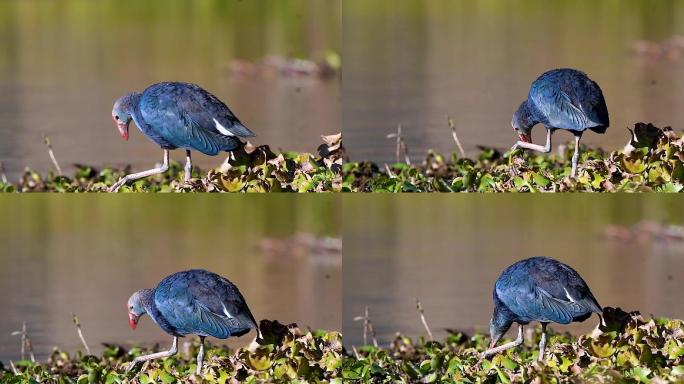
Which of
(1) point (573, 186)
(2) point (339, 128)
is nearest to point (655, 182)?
(1) point (573, 186)

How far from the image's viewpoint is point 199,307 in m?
5.13

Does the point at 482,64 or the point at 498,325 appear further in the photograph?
the point at 482,64

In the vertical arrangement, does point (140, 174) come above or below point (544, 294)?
above

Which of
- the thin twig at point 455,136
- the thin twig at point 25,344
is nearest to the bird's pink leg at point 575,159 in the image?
the thin twig at point 455,136

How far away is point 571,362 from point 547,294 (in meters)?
0.35

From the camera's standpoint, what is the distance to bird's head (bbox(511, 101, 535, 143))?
5.39 meters

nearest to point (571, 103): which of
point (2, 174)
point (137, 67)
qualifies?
point (2, 174)

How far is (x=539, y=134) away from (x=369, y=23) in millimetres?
2268

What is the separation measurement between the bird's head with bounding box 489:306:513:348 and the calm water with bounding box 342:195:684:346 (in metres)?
0.31

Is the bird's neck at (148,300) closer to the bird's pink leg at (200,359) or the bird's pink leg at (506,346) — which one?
the bird's pink leg at (200,359)

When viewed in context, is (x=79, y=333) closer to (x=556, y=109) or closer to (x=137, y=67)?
(x=137, y=67)

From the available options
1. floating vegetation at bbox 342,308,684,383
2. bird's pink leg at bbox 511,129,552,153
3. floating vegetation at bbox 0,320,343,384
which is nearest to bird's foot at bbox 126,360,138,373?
floating vegetation at bbox 0,320,343,384

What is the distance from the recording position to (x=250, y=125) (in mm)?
6391

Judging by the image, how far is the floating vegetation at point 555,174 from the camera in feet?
17.8
